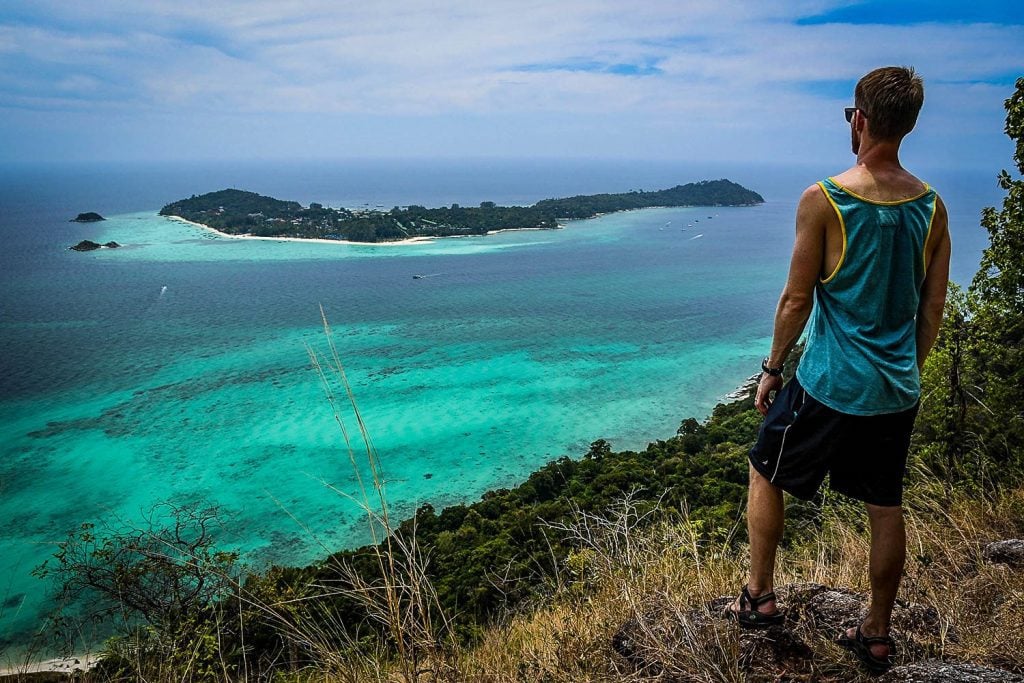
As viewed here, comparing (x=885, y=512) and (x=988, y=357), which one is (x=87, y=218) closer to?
(x=988, y=357)

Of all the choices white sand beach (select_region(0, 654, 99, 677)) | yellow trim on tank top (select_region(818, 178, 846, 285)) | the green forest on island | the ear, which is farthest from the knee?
white sand beach (select_region(0, 654, 99, 677))

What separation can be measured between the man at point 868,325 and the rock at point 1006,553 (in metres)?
1.07

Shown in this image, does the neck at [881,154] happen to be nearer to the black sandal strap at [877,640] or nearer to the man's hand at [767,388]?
the man's hand at [767,388]

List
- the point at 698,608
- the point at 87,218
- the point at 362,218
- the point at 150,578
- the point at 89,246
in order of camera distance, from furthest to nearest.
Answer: the point at 87,218, the point at 362,218, the point at 89,246, the point at 150,578, the point at 698,608

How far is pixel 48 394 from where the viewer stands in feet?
79.0

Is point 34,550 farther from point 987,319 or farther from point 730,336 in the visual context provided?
point 730,336

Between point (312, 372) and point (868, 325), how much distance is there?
2683 centimetres

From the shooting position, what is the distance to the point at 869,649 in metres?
1.71

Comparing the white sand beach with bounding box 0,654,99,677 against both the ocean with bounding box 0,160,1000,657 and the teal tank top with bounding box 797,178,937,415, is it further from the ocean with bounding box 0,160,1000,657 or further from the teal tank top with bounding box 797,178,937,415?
the teal tank top with bounding box 797,178,937,415

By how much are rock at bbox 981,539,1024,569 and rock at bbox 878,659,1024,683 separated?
1032 millimetres

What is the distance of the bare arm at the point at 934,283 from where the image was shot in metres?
1.64

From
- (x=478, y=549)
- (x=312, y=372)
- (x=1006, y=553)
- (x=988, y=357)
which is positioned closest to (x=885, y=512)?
(x=1006, y=553)

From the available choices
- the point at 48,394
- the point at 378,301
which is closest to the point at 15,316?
the point at 48,394

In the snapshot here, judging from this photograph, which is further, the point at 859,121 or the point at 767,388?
the point at 767,388
